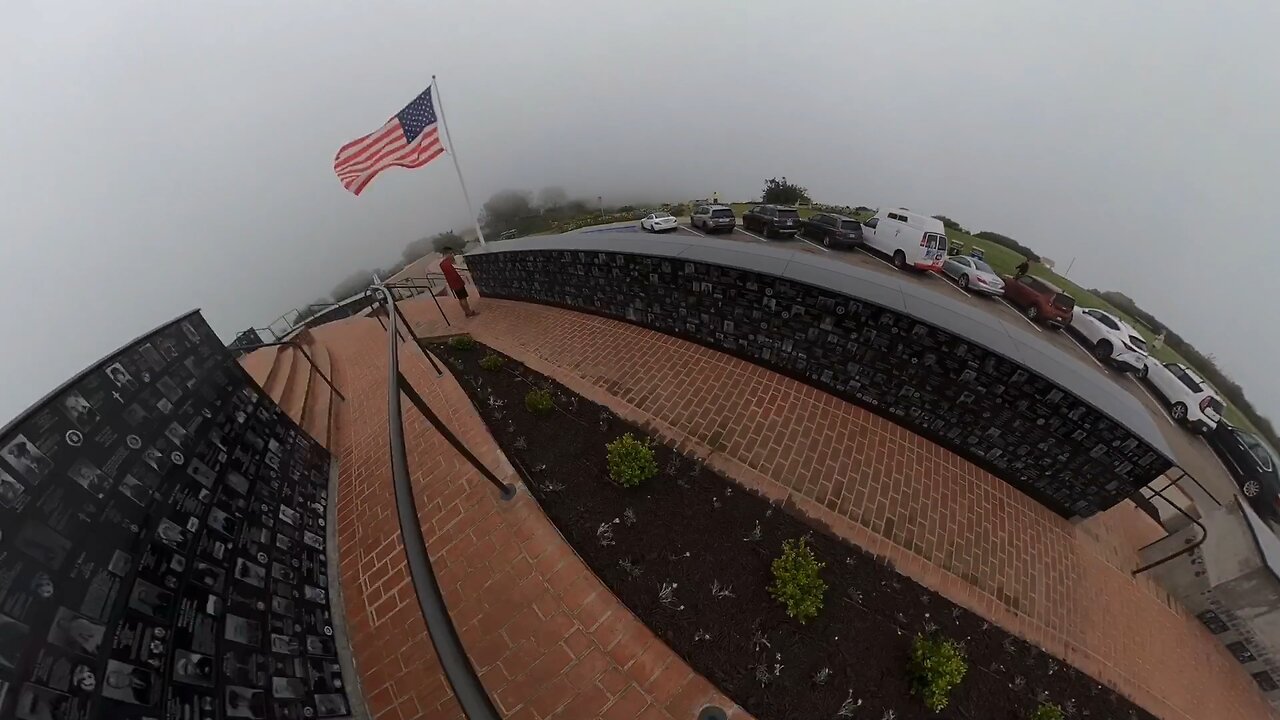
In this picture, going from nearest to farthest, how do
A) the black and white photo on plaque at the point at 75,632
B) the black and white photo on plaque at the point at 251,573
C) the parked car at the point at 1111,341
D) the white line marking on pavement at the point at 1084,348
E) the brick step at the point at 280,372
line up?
the black and white photo on plaque at the point at 75,632 < the black and white photo on plaque at the point at 251,573 < the brick step at the point at 280,372 < the parked car at the point at 1111,341 < the white line marking on pavement at the point at 1084,348

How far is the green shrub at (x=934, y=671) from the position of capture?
163 inches

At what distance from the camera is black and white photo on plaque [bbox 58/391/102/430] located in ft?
12.1

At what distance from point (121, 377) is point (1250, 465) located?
21.1 meters

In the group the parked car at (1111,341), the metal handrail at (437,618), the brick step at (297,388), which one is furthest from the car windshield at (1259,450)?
the brick step at (297,388)

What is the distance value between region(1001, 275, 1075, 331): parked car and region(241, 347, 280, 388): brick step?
22249mm

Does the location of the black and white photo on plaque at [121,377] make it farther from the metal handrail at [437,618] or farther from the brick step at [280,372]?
the brick step at [280,372]

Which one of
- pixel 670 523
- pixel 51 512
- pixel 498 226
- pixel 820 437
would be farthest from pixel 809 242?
pixel 498 226

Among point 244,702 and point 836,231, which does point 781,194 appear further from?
point 244,702

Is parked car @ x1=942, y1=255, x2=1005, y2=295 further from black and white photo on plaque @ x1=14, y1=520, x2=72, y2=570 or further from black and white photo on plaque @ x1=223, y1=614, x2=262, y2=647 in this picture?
black and white photo on plaque @ x1=14, y1=520, x2=72, y2=570

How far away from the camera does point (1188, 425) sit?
11461 mm

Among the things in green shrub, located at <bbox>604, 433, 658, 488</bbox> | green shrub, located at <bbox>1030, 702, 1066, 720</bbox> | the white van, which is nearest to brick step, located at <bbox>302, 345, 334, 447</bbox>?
green shrub, located at <bbox>604, 433, 658, 488</bbox>

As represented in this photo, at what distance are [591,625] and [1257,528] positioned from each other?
8816 millimetres

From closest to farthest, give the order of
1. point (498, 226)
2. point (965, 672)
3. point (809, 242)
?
point (965, 672) → point (809, 242) → point (498, 226)

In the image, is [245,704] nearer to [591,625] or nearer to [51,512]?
[51,512]
